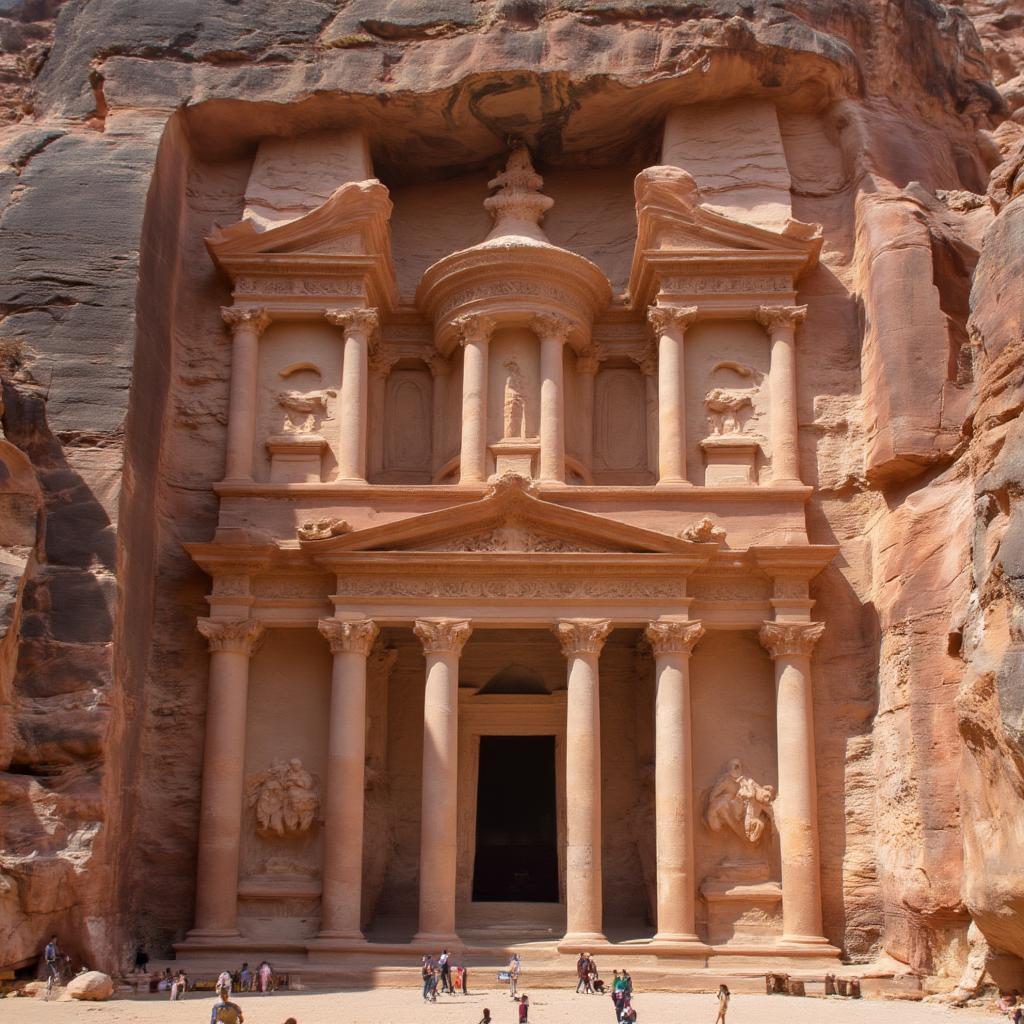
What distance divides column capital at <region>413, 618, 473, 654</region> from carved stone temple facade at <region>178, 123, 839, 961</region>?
0.04m

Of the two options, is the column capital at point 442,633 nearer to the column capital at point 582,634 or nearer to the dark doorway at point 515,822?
the column capital at point 582,634

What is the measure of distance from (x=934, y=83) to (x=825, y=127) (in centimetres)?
255

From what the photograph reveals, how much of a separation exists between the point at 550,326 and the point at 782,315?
3.87 meters

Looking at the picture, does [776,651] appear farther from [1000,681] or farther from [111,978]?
[111,978]

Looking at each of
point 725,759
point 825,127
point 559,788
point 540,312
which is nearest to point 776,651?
point 725,759

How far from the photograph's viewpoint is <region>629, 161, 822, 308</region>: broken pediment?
2427cm

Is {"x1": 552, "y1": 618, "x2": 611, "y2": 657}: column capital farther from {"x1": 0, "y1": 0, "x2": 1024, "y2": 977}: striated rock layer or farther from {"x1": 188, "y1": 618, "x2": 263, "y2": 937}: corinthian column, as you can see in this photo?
{"x1": 188, "y1": 618, "x2": 263, "y2": 937}: corinthian column

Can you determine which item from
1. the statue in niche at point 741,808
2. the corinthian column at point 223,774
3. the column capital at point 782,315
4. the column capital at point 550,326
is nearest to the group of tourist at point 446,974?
the corinthian column at point 223,774

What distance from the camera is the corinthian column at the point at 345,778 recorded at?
69.5 feet

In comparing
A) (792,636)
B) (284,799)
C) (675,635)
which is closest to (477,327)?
(675,635)

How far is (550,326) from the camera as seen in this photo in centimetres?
2448

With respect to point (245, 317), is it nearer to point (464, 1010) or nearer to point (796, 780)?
point (796, 780)

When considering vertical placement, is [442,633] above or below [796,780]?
above

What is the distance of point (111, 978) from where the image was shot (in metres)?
19.0
